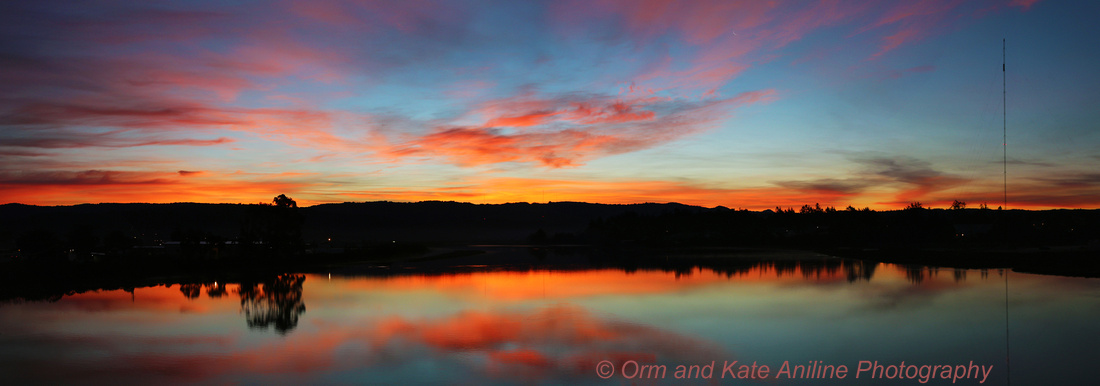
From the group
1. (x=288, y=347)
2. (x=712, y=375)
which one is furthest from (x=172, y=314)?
(x=712, y=375)

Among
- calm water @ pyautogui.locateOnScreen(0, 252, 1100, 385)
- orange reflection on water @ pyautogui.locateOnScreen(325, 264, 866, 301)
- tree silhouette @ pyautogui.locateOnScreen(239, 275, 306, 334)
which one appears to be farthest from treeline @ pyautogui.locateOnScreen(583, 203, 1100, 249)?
tree silhouette @ pyautogui.locateOnScreen(239, 275, 306, 334)

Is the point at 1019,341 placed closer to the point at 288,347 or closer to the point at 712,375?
the point at 712,375

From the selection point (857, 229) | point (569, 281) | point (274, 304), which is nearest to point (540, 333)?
point (274, 304)

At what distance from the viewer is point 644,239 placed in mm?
132125

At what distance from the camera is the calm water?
13.8 meters

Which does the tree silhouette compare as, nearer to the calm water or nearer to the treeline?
the calm water

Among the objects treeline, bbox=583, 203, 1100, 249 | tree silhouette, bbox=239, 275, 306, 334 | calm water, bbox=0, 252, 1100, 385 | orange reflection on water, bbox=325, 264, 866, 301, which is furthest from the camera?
treeline, bbox=583, 203, 1100, 249

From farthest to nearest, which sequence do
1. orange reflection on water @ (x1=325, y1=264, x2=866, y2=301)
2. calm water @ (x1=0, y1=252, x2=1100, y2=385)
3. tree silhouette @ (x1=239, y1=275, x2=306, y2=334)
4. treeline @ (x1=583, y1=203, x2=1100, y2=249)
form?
treeline @ (x1=583, y1=203, x2=1100, y2=249) → orange reflection on water @ (x1=325, y1=264, x2=866, y2=301) → tree silhouette @ (x1=239, y1=275, x2=306, y2=334) → calm water @ (x1=0, y1=252, x2=1100, y2=385)

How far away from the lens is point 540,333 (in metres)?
18.2

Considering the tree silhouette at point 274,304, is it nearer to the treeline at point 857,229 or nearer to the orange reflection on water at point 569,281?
the orange reflection on water at point 569,281

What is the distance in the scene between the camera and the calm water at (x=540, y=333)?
1377 centimetres

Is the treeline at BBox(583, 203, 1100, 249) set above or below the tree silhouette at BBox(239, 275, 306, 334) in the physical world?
above

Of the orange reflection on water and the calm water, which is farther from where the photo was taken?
the orange reflection on water

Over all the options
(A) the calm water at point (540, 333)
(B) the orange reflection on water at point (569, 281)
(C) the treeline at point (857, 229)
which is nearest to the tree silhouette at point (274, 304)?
(A) the calm water at point (540, 333)
